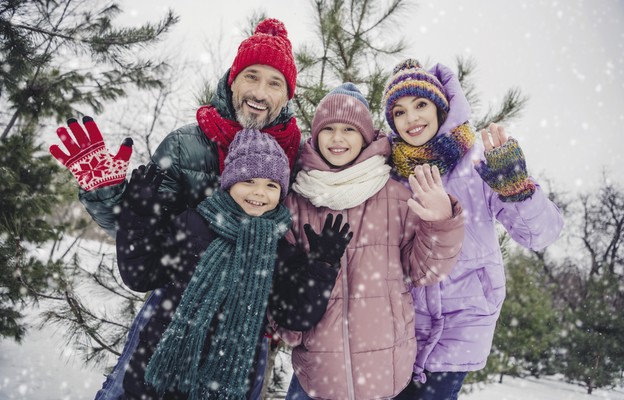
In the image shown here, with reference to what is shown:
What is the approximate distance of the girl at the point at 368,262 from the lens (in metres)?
1.53

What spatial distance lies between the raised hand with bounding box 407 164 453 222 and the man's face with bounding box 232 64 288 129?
882 mm

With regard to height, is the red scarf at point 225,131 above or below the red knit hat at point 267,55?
below

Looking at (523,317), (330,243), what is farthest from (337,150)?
(523,317)

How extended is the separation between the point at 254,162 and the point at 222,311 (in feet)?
2.24

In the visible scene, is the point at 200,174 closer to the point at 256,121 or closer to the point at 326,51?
the point at 256,121

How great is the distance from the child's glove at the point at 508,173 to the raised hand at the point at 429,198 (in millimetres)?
252

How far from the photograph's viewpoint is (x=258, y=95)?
2012mm

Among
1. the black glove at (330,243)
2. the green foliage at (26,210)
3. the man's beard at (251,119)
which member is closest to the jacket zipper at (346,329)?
the black glove at (330,243)

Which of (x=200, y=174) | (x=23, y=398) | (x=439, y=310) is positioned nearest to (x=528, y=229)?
(x=439, y=310)

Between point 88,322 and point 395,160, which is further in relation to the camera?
point 88,322

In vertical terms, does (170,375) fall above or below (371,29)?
below

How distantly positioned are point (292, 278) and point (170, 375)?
0.63 meters

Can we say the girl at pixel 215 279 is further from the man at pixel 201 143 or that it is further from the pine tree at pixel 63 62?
the pine tree at pixel 63 62

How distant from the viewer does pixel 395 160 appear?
1960 millimetres
